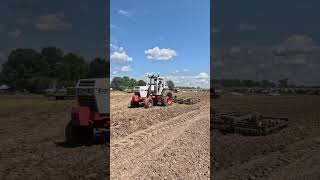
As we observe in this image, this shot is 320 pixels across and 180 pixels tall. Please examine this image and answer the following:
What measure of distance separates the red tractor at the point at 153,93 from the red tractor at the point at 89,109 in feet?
44.6

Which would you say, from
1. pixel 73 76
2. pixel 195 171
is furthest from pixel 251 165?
pixel 73 76

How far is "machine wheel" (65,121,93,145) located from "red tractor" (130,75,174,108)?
1323 cm

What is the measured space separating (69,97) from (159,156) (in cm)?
3303

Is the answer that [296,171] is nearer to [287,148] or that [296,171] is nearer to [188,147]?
[287,148]

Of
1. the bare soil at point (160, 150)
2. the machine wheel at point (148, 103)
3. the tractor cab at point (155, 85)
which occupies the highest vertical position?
the tractor cab at point (155, 85)

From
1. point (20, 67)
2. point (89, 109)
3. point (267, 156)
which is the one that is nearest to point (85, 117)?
point (89, 109)

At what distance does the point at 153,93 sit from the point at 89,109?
49.9 ft

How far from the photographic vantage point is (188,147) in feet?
33.7

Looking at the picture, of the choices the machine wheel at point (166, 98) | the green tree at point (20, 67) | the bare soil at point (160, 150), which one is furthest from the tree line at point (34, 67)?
the bare soil at point (160, 150)

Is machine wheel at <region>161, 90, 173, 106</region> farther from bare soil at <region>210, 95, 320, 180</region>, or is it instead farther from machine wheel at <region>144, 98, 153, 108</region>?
bare soil at <region>210, 95, 320, 180</region>

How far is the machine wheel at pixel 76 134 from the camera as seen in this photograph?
35.9 feet

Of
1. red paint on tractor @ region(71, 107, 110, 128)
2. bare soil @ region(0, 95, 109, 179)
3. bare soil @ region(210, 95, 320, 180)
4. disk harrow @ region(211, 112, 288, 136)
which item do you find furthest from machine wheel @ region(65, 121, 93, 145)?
disk harrow @ region(211, 112, 288, 136)

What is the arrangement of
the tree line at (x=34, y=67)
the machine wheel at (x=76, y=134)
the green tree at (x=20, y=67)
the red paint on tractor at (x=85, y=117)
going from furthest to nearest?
the green tree at (x=20, y=67) < the tree line at (x=34, y=67) < the machine wheel at (x=76, y=134) < the red paint on tractor at (x=85, y=117)

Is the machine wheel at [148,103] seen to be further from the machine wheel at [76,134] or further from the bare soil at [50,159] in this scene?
the machine wheel at [76,134]
